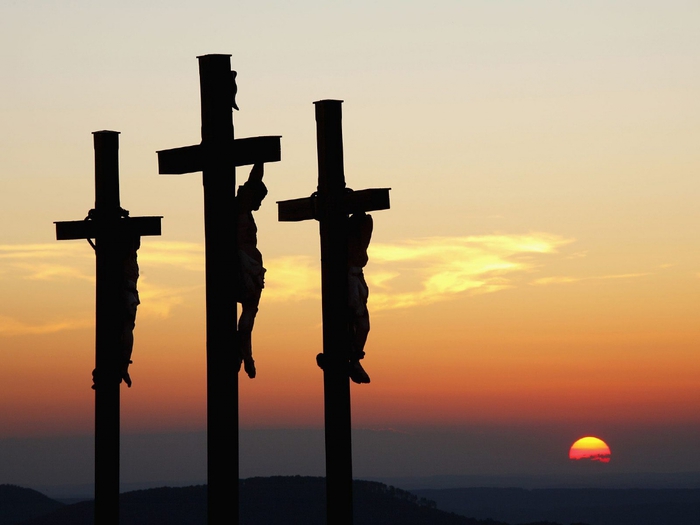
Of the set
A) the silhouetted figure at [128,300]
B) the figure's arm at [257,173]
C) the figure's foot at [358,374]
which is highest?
the figure's arm at [257,173]

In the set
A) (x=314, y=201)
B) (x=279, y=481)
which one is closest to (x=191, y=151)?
(x=314, y=201)

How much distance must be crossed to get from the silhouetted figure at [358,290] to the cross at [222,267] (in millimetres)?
1217

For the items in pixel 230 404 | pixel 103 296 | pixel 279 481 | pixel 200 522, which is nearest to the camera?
pixel 230 404

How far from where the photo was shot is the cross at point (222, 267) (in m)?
15.1

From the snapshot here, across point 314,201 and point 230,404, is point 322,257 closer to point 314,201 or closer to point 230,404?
point 314,201

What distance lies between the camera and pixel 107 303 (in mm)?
18062

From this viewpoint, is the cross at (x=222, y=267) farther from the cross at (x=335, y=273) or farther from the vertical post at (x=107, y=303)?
the vertical post at (x=107, y=303)

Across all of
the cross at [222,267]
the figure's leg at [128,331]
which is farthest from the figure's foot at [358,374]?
the figure's leg at [128,331]

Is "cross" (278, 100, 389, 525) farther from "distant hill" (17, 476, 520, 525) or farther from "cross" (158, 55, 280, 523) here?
"distant hill" (17, 476, 520, 525)

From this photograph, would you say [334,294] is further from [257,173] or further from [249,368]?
[257,173]

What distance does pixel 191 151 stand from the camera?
15555 millimetres

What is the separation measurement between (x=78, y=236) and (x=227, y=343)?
391 cm

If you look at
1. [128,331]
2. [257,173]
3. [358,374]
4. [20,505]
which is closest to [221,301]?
[257,173]

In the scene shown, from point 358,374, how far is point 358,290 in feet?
3.06
